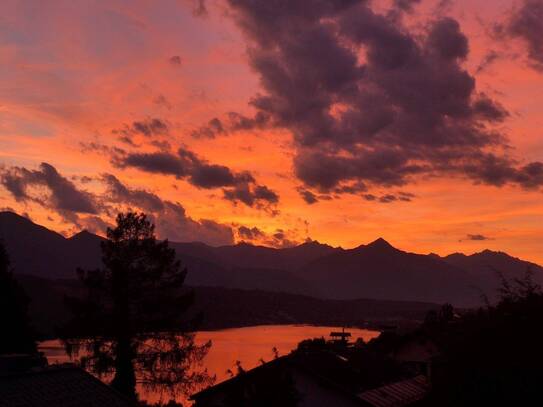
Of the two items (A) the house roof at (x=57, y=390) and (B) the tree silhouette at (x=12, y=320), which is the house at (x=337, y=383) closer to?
(A) the house roof at (x=57, y=390)

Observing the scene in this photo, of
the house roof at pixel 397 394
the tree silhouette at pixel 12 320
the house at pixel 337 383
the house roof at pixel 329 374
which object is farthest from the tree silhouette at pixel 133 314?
the house roof at pixel 397 394

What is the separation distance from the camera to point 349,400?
98.4 ft

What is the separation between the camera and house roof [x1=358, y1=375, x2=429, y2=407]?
1252 inches

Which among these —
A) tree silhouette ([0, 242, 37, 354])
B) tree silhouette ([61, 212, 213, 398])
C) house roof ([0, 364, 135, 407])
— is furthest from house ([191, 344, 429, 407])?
tree silhouette ([0, 242, 37, 354])

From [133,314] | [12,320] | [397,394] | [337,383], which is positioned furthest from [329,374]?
[12,320]

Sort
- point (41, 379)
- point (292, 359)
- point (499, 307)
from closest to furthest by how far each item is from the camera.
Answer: point (41, 379) → point (499, 307) → point (292, 359)

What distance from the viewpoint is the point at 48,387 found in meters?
18.5

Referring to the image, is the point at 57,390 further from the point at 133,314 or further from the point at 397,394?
the point at 397,394

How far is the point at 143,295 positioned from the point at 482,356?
908 inches

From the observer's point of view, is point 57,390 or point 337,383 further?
point 337,383

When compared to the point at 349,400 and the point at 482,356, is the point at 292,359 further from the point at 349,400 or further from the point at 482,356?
the point at 482,356

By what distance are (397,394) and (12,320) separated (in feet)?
86.4

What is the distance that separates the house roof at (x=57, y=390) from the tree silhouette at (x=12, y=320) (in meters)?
23.9

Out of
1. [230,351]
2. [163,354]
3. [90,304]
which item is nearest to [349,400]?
[163,354]
